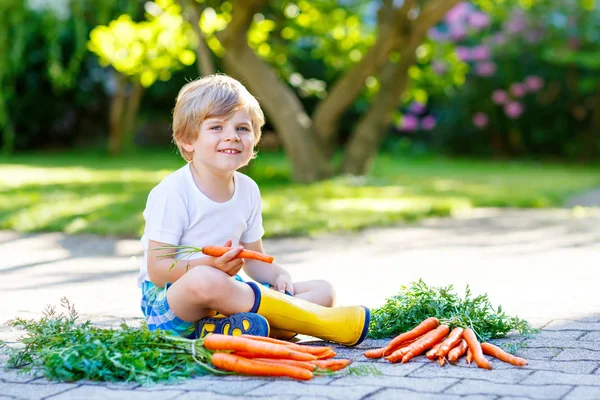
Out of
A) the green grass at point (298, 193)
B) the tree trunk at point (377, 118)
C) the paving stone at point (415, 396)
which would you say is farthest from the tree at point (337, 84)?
the paving stone at point (415, 396)

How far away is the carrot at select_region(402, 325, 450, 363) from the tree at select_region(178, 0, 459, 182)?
7117mm

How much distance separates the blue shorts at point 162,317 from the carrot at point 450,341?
37.2 inches

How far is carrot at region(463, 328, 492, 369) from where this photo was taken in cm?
305

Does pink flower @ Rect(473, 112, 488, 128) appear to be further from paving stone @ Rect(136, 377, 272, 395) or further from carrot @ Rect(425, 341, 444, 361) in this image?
paving stone @ Rect(136, 377, 272, 395)

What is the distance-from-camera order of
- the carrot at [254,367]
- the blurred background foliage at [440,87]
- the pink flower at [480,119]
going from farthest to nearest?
the pink flower at [480,119]
the blurred background foliage at [440,87]
the carrot at [254,367]

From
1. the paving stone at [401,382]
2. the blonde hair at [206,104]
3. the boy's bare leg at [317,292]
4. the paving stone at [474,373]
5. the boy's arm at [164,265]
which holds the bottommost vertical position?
the paving stone at [474,373]

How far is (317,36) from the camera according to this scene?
1248cm

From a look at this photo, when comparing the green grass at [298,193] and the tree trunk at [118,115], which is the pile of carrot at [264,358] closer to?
the green grass at [298,193]

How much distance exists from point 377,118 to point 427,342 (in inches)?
340

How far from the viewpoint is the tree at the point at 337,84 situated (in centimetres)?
1045

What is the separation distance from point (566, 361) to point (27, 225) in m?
5.18

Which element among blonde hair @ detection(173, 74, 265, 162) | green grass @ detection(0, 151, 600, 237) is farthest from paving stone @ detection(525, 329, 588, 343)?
green grass @ detection(0, 151, 600, 237)

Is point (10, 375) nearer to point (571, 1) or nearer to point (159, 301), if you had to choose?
point (159, 301)

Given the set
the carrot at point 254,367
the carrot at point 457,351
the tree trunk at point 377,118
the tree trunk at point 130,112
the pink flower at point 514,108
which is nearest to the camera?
the carrot at point 254,367
